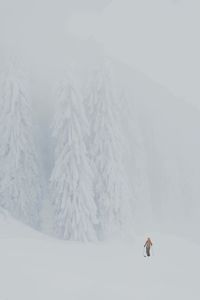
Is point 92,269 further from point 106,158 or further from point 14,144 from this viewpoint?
point 14,144

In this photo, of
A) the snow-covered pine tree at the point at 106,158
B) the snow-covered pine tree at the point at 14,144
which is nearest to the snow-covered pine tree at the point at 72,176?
the snow-covered pine tree at the point at 106,158

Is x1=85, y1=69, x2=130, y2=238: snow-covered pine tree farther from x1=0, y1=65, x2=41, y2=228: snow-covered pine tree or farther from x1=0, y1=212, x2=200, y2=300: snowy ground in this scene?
x1=0, y1=65, x2=41, y2=228: snow-covered pine tree

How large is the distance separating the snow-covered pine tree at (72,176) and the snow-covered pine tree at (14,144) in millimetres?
4292

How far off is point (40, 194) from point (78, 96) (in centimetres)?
1066

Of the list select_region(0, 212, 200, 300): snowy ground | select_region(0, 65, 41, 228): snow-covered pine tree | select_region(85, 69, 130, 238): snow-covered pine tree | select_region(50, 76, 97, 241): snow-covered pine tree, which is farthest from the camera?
select_region(0, 65, 41, 228): snow-covered pine tree

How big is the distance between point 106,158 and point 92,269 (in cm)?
1202

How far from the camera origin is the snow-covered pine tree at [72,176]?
1341 inches

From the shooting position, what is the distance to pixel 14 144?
124 feet

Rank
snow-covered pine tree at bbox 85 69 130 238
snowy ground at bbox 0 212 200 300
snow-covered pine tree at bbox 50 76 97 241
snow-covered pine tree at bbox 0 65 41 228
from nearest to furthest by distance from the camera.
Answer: snowy ground at bbox 0 212 200 300 → snow-covered pine tree at bbox 50 76 97 241 → snow-covered pine tree at bbox 85 69 130 238 → snow-covered pine tree at bbox 0 65 41 228

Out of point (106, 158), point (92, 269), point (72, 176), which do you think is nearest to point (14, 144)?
point (72, 176)

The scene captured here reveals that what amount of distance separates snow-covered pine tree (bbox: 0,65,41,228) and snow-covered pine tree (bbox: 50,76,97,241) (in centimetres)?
429

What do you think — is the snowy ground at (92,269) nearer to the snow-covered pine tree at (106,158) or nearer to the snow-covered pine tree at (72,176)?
the snow-covered pine tree at (72,176)

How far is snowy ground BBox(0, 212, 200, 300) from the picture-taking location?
18656 mm

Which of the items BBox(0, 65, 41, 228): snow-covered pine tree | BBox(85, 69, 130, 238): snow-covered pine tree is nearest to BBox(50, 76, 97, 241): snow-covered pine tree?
BBox(85, 69, 130, 238): snow-covered pine tree
